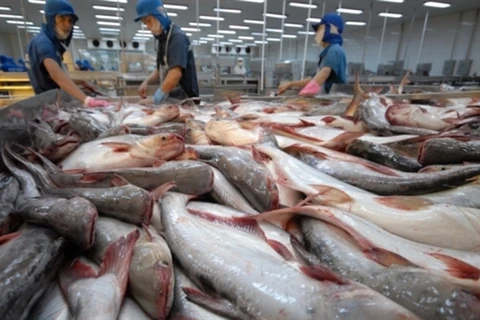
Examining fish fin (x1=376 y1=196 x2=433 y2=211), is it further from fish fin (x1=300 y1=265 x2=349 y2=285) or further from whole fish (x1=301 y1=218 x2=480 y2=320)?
fish fin (x1=300 y1=265 x2=349 y2=285)

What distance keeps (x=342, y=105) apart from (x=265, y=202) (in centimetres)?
215

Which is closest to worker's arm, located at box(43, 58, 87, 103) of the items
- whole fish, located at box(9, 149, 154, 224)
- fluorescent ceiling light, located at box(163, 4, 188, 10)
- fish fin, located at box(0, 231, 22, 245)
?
whole fish, located at box(9, 149, 154, 224)

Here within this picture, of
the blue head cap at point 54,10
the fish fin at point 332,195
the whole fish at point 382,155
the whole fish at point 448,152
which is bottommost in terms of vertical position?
the fish fin at point 332,195

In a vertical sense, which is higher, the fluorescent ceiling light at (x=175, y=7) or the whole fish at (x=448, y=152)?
the fluorescent ceiling light at (x=175, y=7)

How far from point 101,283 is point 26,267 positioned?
24 cm

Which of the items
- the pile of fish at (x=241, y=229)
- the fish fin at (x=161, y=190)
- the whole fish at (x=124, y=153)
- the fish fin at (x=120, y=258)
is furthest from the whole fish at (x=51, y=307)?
the whole fish at (x=124, y=153)

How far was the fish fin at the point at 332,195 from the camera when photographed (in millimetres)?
1343

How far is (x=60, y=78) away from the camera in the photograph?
3.67 metres

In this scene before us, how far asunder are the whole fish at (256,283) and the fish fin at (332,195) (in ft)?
1.30

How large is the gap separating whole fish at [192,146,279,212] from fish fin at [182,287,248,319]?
543 mm

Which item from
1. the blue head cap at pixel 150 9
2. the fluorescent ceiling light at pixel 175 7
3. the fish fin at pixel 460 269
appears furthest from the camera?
the fluorescent ceiling light at pixel 175 7

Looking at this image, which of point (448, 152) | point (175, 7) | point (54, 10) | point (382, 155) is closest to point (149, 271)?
point (382, 155)

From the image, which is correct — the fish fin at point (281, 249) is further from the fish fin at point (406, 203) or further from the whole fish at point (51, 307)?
the whole fish at point (51, 307)

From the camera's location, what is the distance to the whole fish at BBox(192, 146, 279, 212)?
141cm
